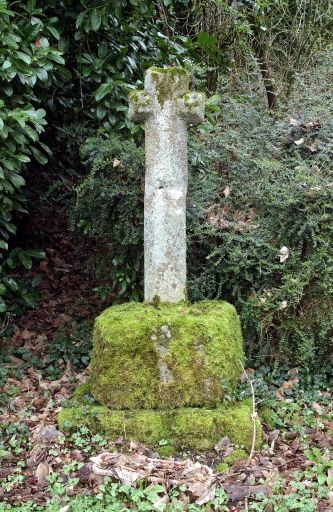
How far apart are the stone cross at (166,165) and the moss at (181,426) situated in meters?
0.94

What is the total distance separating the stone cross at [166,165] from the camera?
4215mm

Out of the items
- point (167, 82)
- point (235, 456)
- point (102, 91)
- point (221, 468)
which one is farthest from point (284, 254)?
point (102, 91)

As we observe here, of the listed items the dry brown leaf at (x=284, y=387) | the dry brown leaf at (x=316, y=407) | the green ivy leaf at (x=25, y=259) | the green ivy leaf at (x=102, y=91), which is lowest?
the dry brown leaf at (x=316, y=407)

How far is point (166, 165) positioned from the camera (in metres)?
4.21

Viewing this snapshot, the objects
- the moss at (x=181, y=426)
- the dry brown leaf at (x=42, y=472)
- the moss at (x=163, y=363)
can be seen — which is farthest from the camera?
the moss at (x=163, y=363)

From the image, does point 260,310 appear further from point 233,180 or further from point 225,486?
point 225,486

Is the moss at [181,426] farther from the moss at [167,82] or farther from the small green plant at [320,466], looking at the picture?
the moss at [167,82]

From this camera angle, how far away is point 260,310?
4.95m

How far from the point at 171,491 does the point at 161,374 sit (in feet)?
3.01

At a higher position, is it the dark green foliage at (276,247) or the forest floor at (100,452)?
the dark green foliage at (276,247)

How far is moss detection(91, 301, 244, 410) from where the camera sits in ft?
12.8

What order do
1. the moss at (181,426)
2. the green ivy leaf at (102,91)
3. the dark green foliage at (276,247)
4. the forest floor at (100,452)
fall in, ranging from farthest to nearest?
1. the green ivy leaf at (102,91)
2. the dark green foliage at (276,247)
3. the moss at (181,426)
4. the forest floor at (100,452)

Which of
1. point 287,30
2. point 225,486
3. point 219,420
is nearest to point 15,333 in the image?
point 219,420

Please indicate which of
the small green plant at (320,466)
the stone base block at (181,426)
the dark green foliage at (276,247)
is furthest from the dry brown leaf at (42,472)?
the dark green foliage at (276,247)
